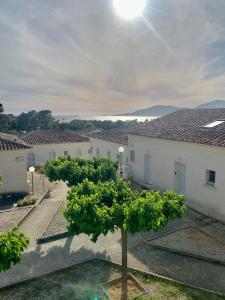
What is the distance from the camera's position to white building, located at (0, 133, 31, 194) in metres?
19.8

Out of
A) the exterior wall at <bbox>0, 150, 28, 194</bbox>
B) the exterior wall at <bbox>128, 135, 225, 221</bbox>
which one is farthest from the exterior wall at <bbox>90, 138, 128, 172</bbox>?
the exterior wall at <bbox>0, 150, 28, 194</bbox>

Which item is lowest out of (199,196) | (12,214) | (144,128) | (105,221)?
(12,214)

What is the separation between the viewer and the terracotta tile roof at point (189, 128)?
14.4 m

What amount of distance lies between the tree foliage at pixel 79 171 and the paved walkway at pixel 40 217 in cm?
256

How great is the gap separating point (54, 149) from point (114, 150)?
41.1 ft

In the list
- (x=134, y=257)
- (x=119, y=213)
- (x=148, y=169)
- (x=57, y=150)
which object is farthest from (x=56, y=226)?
(x=57, y=150)

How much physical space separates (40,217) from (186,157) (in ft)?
29.0

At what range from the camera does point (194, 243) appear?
35.5 feet

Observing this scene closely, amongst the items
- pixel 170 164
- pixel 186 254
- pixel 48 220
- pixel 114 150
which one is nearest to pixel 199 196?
pixel 170 164

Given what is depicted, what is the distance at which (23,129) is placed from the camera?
63.4 m

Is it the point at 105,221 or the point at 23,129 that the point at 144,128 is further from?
the point at 23,129

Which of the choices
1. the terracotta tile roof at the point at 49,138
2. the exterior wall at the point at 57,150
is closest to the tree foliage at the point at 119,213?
the exterior wall at the point at 57,150

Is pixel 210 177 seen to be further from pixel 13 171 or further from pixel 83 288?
pixel 13 171

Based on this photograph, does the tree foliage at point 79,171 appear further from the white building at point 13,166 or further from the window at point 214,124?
the white building at point 13,166
